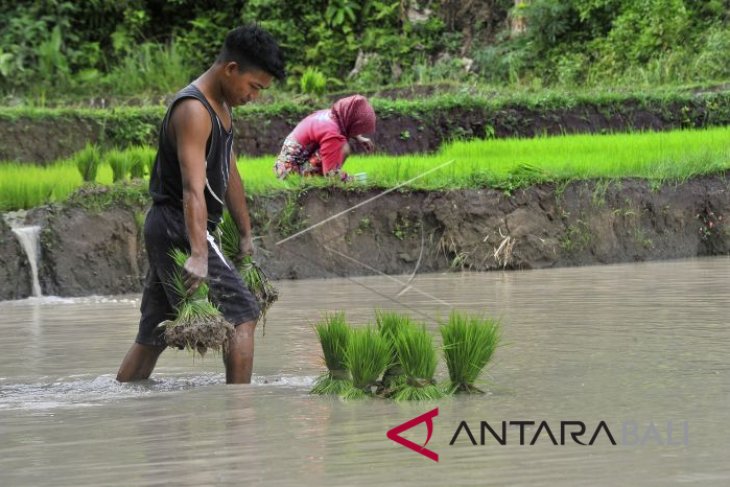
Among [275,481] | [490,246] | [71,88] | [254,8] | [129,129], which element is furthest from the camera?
[254,8]

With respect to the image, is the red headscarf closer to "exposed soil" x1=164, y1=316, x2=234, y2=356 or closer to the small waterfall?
the small waterfall

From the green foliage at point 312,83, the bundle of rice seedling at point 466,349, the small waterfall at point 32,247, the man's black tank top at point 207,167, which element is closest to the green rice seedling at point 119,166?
the small waterfall at point 32,247

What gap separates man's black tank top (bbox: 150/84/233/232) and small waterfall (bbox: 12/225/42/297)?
440 cm

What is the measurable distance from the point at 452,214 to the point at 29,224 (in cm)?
315

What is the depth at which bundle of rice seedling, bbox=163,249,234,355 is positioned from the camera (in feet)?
14.7

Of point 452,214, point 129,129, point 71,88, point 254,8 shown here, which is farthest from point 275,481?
point 254,8

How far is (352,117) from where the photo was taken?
30.5ft

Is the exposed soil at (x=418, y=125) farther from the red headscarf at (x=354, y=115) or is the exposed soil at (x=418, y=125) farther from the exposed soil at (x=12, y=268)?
the red headscarf at (x=354, y=115)

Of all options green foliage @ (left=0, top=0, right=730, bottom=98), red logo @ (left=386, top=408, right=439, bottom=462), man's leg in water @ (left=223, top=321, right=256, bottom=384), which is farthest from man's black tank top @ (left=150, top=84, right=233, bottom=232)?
green foliage @ (left=0, top=0, right=730, bottom=98)

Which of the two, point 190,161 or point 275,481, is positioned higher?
point 190,161

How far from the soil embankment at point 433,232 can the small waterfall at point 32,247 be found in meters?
0.05

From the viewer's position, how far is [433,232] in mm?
10109

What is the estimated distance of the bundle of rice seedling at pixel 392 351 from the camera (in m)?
4.54

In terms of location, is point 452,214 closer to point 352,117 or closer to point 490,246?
point 490,246
